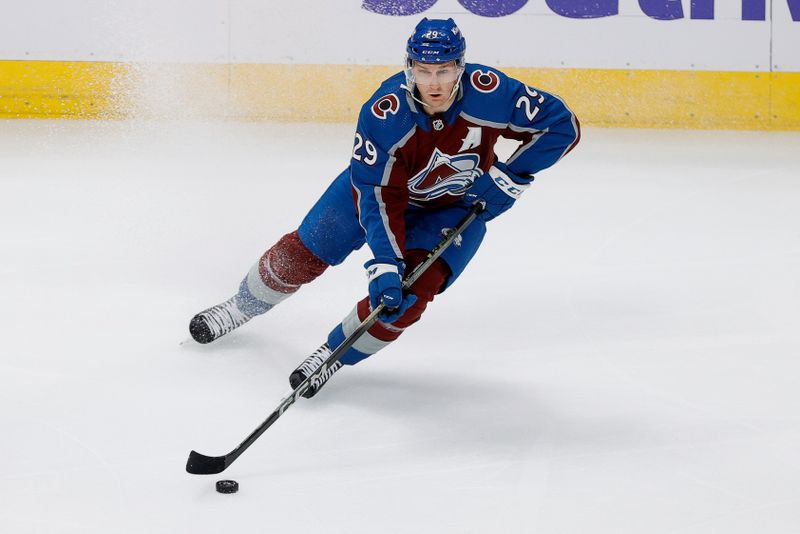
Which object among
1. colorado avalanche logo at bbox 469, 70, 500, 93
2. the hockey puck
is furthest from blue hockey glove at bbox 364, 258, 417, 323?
the hockey puck

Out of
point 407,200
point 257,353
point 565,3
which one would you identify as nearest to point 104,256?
point 257,353

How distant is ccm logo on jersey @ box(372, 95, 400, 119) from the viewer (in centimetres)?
254

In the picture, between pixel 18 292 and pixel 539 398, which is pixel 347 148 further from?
pixel 539 398

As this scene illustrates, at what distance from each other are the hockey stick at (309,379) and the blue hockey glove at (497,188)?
3 centimetres

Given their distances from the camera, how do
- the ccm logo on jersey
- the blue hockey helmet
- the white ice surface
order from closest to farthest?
the white ice surface
the blue hockey helmet
the ccm logo on jersey

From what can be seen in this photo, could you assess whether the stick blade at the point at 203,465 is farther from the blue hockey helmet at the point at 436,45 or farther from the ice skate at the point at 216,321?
the blue hockey helmet at the point at 436,45

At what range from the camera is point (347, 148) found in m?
5.42

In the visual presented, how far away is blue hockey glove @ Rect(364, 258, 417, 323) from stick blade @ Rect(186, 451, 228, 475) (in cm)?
51

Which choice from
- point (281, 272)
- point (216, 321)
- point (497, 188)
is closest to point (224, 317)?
point (216, 321)

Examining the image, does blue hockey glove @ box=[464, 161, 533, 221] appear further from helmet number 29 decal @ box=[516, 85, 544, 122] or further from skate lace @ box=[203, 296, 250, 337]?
skate lace @ box=[203, 296, 250, 337]

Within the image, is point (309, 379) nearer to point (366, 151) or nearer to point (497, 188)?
point (366, 151)

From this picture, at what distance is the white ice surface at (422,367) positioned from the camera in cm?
214

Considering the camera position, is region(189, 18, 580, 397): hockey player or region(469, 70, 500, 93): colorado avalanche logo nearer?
region(189, 18, 580, 397): hockey player

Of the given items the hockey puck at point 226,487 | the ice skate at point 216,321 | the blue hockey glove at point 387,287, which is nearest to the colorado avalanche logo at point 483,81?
the blue hockey glove at point 387,287
